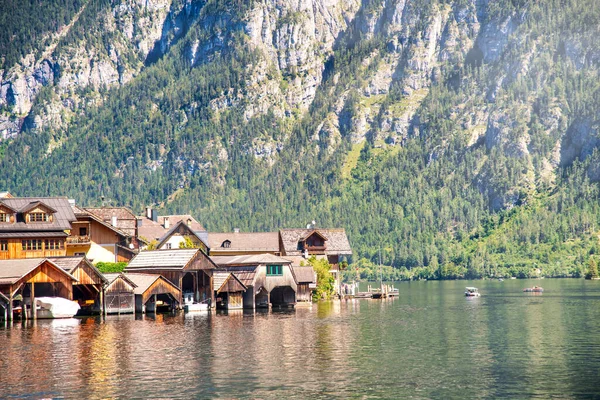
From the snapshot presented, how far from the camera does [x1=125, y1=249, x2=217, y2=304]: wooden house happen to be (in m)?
122

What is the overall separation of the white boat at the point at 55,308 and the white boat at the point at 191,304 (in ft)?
53.1

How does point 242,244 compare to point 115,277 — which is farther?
point 242,244

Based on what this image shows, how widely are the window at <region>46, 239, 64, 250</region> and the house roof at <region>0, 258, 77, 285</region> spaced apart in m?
10.3

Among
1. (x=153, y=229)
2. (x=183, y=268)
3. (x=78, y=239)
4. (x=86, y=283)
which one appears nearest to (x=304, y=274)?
(x=183, y=268)

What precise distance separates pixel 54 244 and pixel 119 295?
12018 mm

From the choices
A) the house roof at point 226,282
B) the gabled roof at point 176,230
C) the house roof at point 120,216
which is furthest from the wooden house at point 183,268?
the house roof at point 120,216

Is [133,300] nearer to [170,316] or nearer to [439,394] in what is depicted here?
[170,316]

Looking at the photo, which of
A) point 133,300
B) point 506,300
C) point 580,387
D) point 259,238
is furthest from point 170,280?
point 580,387

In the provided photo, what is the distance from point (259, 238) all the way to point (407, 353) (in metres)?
95.7

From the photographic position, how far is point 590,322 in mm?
103125

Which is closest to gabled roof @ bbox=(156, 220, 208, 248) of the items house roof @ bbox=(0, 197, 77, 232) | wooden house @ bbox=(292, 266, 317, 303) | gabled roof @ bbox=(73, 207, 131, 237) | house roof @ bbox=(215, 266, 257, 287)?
gabled roof @ bbox=(73, 207, 131, 237)

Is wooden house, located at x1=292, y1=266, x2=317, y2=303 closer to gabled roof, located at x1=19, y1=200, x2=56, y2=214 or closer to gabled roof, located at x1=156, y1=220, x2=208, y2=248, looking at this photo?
gabled roof, located at x1=156, y1=220, x2=208, y2=248

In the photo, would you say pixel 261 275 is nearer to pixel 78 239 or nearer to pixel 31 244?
pixel 78 239

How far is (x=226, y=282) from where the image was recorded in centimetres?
12669
